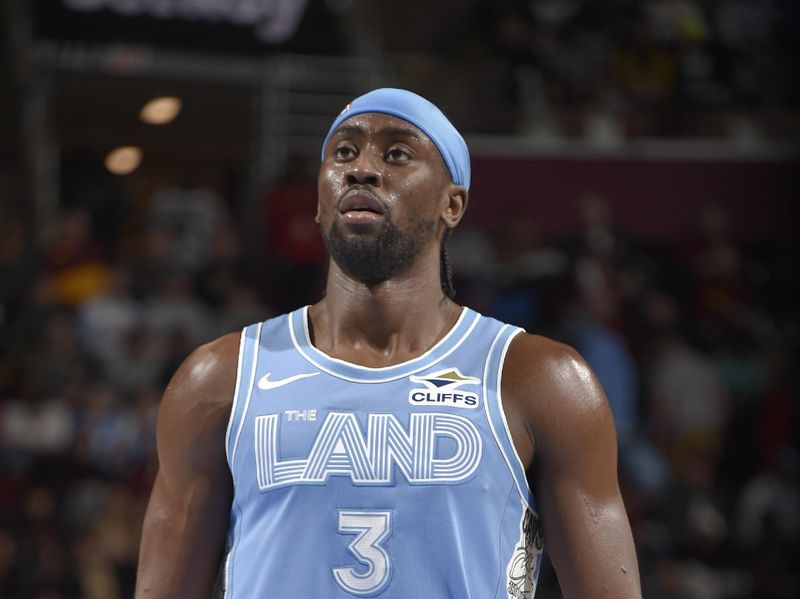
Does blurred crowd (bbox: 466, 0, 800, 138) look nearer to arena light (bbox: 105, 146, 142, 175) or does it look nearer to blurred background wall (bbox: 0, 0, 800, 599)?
blurred background wall (bbox: 0, 0, 800, 599)

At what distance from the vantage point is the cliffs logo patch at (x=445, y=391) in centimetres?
277

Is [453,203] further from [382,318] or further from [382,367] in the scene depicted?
[382,367]

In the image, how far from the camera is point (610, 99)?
420 inches

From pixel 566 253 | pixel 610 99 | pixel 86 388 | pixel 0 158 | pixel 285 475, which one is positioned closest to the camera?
pixel 285 475

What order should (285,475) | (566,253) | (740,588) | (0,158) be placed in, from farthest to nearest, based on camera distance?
(0,158) → (566,253) → (740,588) → (285,475)

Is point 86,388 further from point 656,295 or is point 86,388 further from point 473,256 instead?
point 656,295

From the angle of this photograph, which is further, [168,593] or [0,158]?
[0,158]

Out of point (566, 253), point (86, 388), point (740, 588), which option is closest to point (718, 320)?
point (566, 253)

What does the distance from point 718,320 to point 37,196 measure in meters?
5.42

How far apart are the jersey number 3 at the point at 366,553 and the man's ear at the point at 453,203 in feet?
2.60

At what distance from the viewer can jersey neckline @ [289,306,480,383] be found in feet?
9.32

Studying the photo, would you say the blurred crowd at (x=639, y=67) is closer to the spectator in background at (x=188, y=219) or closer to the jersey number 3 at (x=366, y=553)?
the spectator in background at (x=188, y=219)

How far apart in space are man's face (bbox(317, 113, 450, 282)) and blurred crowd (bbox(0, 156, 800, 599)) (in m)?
4.75

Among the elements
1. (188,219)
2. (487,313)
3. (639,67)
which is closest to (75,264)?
(188,219)
